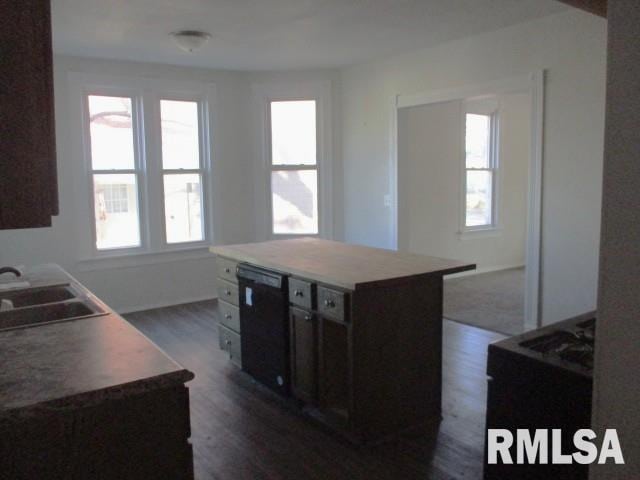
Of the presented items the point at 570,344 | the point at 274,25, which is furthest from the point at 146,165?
the point at 570,344

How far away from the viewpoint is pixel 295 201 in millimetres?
6266

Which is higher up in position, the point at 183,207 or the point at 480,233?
the point at 183,207

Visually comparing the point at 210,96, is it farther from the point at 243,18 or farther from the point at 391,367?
the point at 391,367

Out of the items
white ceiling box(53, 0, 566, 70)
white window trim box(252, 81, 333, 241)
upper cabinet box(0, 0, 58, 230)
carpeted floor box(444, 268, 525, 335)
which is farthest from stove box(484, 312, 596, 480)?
white window trim box(252, 81, 333, 241)

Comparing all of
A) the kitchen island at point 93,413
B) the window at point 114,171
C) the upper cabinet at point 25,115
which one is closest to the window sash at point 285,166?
the window at point 114,171

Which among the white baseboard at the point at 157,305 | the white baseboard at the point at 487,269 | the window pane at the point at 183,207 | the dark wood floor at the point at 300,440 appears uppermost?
the window pane at the point at 183,207

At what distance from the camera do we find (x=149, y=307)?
222 inches

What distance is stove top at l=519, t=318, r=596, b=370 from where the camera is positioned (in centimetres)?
162

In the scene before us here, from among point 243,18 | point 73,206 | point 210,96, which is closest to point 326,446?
point 243,18

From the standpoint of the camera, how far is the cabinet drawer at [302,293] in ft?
9.33

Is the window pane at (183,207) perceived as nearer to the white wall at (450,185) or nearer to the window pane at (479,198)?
the white wall at (450,185)

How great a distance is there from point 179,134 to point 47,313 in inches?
148

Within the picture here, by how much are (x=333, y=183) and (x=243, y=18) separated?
252 centimetres

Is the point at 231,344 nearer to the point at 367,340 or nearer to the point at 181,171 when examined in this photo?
the point at 367,340
